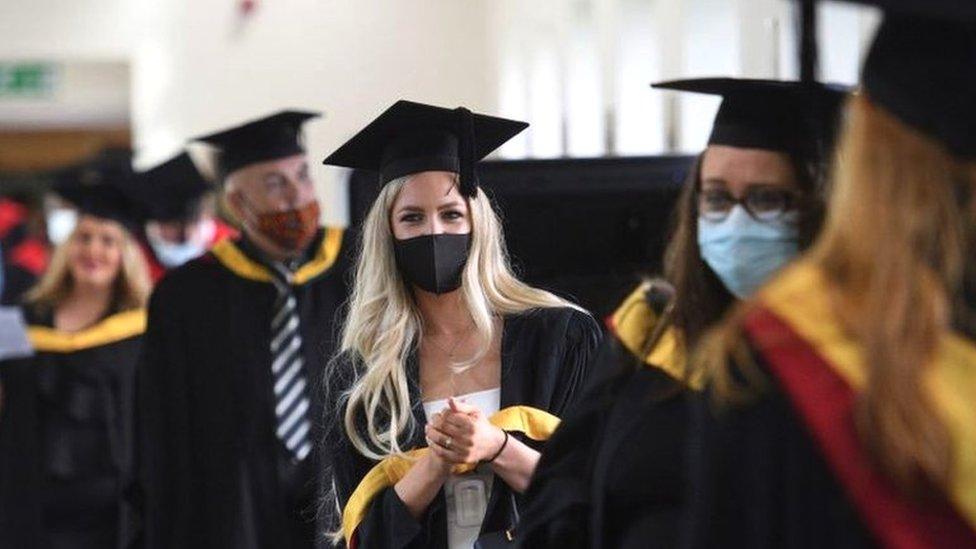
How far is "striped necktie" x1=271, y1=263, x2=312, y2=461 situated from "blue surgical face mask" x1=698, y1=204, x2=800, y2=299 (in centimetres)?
294

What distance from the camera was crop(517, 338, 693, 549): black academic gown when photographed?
2863 millimetres

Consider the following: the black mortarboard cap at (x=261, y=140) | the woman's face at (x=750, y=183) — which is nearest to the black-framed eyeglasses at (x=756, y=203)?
the woman's face at (x=750, y=183)

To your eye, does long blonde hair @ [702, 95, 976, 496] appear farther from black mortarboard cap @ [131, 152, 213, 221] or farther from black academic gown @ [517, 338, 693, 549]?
black mortarboard cap @ [131, 152, 213, 221]

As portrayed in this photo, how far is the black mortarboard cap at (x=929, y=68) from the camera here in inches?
79.4

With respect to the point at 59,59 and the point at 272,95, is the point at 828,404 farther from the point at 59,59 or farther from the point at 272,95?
the point at 59,59

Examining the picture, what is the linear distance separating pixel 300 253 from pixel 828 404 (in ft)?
12.6

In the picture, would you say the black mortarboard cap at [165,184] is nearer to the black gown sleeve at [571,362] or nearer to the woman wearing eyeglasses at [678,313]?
the black gown sleeve at [571,362]

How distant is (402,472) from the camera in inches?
149

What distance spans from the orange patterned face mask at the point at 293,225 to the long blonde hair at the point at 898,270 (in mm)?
3674

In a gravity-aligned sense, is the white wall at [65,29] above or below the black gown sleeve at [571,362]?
above

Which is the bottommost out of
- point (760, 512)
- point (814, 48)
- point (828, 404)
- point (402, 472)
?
point (402, 472)

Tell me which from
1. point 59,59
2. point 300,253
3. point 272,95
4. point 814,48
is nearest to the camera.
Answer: point 814,48

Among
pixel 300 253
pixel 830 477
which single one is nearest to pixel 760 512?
pixel 830 477

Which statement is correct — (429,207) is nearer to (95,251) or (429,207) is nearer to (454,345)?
(454,345)
